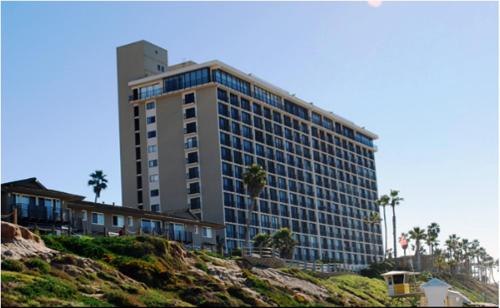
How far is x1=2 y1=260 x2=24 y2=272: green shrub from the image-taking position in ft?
155

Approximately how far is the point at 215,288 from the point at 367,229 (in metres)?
103

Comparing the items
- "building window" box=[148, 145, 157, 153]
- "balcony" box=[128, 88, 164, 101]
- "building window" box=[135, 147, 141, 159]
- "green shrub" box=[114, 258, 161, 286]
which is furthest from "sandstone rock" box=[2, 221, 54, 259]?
"balcony" box=[128, 88, 164, 101]

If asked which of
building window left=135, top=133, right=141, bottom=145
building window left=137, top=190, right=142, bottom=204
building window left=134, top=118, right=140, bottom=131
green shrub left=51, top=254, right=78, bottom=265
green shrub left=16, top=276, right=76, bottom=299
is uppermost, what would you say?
building window left=134, top=118, right=140, bottom=131

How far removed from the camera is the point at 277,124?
5128 inches

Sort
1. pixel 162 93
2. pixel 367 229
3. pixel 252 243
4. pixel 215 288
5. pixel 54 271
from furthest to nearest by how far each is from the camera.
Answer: pixel 367 229 < pixel 162 93 < pixel 252 243 < pixel 215 288 < pixel 54 271

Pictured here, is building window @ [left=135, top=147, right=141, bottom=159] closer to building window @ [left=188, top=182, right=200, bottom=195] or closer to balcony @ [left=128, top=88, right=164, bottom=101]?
balcony @ [left=128, top=88, right=164, bottom=101]

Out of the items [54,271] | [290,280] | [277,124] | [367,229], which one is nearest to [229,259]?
[290,280]

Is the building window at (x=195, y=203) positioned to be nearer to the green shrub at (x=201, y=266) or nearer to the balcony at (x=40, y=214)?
the balcony at (x=40, y=214)

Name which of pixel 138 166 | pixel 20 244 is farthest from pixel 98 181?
pixel 20 244

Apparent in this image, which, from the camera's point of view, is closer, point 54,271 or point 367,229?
point 54,271

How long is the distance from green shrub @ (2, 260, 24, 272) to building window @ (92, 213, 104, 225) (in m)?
29.6

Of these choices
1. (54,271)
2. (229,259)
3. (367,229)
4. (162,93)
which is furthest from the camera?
(367,229)

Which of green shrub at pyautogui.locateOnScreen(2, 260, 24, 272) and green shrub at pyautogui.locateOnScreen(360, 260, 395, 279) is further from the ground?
green shrub at pyautogui.locateOnScreen(2, 260, 24, 272)

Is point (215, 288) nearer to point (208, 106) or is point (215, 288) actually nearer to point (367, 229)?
point (208, 106)
